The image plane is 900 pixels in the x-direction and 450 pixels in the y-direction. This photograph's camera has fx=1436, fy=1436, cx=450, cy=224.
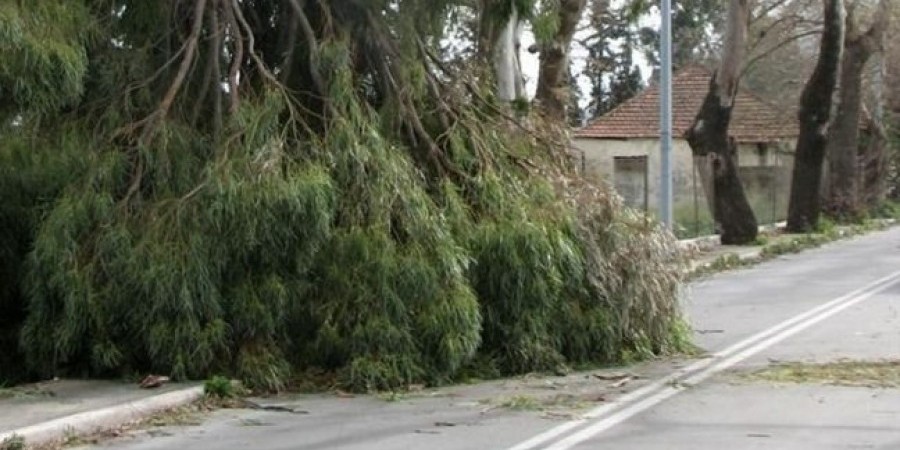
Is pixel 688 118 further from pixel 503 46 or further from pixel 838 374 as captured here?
pixel 838 374

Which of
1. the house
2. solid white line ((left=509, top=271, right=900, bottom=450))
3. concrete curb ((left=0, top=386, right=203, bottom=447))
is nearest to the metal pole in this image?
solid white line ((left=509, top=271, right=900, bottom=450))

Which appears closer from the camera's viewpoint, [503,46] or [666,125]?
[503,46]

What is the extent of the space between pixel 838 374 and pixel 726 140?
19858 mm

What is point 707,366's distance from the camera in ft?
47.0

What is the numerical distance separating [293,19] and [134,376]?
13.5 feet

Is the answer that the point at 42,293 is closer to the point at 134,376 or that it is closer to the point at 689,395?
the point at 134,376

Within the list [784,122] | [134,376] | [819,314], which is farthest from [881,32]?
[134,376]

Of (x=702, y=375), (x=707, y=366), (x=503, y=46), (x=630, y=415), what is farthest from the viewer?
(x=503, y=46)

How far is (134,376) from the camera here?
12.9m

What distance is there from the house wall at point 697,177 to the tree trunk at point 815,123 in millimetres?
2796

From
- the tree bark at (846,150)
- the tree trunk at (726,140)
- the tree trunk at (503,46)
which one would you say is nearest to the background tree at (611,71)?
the tree bark at (846,150)

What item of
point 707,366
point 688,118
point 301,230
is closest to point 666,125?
point 707,366

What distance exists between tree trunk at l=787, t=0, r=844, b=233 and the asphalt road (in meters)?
19.6

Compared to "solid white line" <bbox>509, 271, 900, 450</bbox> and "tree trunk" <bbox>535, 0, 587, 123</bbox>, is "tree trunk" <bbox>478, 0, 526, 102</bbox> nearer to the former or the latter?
"tree trunk" <bbox>535, 0, 587, 123</bbox>
